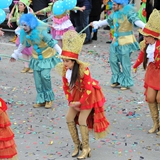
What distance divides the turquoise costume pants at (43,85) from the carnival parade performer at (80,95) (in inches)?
64.7

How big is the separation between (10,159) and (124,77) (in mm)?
3966

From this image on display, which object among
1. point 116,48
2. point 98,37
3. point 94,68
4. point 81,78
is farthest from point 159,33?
point 98,37

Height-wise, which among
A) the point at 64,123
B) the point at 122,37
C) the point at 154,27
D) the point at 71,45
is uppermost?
the point at 154,27

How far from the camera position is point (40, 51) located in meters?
6.34

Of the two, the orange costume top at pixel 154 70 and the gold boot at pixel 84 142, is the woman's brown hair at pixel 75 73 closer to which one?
the gold boot at pixel 84 142

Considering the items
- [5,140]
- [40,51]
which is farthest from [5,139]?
[40,51]

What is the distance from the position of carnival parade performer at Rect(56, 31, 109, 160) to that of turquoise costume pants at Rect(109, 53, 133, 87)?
9.12ft

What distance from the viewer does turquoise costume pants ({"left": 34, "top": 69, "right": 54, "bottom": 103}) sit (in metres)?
6.42

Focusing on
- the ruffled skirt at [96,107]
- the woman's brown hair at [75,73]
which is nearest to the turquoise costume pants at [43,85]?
the ruffled skirt at [96,107]

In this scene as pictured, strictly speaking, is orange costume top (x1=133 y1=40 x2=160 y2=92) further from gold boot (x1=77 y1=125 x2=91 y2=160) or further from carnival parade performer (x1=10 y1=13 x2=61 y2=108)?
carnival parade performer (x1=10 y1=13 x2=61 y2=108)

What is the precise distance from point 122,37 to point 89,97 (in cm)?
294

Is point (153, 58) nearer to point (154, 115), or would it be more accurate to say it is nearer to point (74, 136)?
point (154, 115)

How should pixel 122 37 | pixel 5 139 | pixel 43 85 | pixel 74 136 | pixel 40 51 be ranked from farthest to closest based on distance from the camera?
1. pixel 122 37
2. pixel 43 85
3. pixel 40 51
4. pixel 74 136
5. pixel 5 139

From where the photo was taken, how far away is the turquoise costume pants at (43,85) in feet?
21.1
